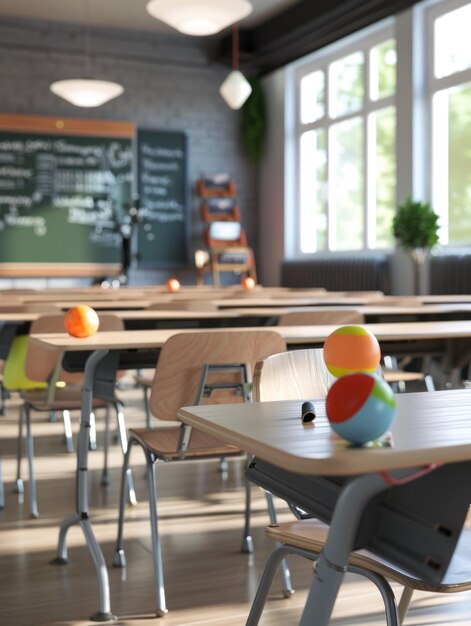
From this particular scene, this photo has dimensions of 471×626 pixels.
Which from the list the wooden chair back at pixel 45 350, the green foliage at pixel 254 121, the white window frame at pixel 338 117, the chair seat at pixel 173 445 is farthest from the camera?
the green foliage at pixel 254 121

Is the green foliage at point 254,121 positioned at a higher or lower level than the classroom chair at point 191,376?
higher

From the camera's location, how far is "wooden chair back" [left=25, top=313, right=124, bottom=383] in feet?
10.3

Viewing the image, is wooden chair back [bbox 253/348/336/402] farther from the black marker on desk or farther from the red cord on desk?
the red cord on desk

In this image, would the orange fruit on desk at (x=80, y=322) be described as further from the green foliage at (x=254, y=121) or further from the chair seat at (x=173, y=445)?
the green foliage at (x=254, y=121)

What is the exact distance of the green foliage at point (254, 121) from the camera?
36.9 ft

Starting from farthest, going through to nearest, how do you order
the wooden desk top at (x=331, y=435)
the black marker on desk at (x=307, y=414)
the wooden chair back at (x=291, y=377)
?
1. the wooden chair back at (x=291, y=377)
2. the black marker on desk at (x=307, y=414)
3. the wooden desk top at (x=331, y=435)

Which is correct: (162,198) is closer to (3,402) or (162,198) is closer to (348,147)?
(348,147)

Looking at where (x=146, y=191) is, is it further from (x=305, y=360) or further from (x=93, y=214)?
(x=305, y=360)

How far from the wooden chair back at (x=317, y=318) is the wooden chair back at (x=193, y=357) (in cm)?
93

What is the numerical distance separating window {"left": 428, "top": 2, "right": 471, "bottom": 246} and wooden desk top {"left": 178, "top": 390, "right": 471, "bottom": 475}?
22.9 ft

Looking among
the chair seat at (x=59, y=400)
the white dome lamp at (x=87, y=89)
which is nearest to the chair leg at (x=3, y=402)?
the chair seat at (x=59, y=400)

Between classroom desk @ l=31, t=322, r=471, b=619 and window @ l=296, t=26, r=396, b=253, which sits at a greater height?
window @ l=296, t=26, r=396, b=253

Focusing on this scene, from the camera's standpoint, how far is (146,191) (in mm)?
10812

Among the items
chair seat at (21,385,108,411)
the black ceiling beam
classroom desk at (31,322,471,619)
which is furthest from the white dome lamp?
classroom desk at (31,322,471,619)
